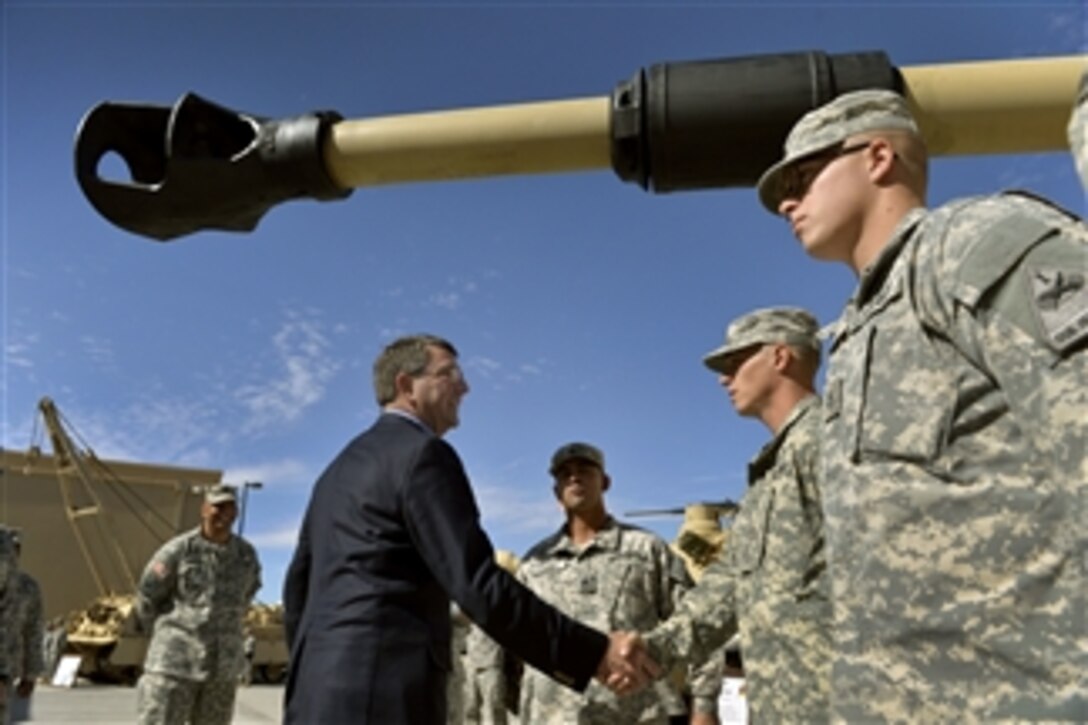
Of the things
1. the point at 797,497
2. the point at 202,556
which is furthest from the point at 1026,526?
the point at 202,556

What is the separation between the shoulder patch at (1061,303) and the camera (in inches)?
48.5

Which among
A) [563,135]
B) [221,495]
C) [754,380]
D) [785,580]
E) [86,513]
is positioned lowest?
[785,580]

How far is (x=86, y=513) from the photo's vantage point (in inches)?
870

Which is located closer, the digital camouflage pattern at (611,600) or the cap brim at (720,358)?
the cap brim at (720,358)

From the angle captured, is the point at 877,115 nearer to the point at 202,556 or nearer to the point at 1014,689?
the point at 1014,689

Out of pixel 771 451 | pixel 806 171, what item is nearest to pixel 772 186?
pixel 806 171

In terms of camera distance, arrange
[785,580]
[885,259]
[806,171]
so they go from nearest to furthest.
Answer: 1. [885,259]
2. [806,171]
3. [785,580]

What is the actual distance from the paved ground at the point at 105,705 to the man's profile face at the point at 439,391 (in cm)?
841

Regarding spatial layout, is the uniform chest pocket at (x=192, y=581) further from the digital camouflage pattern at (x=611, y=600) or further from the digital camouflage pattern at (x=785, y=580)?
the digital camouflage pattern at (x=785, y=580)

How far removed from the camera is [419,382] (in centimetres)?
309

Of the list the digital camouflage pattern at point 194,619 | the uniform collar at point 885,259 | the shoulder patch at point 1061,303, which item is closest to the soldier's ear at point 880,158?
the uniform collar at point 885,259

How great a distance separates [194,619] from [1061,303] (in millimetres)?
5827

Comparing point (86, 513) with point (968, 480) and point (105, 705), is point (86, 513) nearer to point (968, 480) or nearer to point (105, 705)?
point (105, 705)

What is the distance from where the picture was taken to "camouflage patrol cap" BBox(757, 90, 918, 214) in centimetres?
184
